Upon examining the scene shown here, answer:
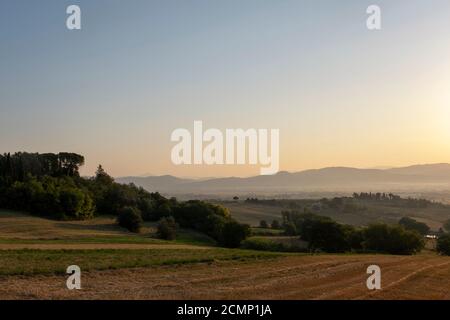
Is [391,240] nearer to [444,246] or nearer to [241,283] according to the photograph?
[444,246]

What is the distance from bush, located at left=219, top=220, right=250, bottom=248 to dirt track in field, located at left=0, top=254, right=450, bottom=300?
37.2m

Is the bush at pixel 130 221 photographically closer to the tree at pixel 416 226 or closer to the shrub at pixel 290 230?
the shrub at pixel 290 230

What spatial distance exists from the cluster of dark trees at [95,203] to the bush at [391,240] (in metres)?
16.5

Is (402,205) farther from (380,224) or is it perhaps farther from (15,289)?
(15,289)

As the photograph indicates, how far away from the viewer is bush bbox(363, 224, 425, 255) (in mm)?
56562

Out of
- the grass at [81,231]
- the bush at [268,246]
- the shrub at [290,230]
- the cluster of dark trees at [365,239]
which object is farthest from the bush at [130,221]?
the cluster of dark trees at [365,239]

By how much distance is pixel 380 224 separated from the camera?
196ft

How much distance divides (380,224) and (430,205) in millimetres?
125849

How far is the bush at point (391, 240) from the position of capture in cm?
5656

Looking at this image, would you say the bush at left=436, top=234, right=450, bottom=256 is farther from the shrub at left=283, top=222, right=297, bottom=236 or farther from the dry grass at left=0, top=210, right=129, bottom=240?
the dry grass at left=0, top=210, right=129, bottom=240

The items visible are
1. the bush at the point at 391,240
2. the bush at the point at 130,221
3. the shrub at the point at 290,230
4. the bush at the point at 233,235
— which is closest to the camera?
the bush at the point at 391,240

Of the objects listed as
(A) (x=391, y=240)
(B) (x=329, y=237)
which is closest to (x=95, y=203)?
(B) (x=329, y=237)

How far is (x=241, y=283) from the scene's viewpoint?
20484 mm

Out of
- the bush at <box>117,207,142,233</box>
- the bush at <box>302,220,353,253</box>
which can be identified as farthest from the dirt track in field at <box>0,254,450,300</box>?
the bush at <box>117,207,142,233</box>
